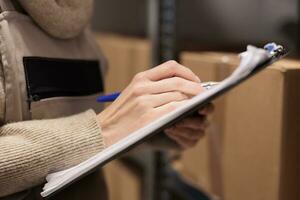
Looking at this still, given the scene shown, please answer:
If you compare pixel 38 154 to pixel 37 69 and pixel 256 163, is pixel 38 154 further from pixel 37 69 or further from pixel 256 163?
pixel 256 163

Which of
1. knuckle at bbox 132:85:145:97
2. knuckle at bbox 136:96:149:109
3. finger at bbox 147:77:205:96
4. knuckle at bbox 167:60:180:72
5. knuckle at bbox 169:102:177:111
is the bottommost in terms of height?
knuckle at bbox 136:96:149:109

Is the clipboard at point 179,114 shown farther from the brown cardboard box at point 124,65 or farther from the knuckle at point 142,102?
the brown cardboard box at point 124,65

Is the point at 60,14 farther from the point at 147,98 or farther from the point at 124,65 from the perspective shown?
the point at 124,65

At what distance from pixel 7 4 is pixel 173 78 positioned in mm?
217

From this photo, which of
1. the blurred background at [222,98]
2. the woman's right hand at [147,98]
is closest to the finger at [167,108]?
the woman's right hand at [147,98]

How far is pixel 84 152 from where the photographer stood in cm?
49

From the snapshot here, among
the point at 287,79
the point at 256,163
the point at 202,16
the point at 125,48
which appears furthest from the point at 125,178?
the point at 287,79

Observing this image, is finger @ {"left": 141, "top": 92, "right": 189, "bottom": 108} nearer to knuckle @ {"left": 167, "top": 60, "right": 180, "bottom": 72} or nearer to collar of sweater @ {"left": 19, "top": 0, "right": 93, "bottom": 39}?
knuckle @ {"left": 167, "top": 60, "right": 180, "bottom": 72}

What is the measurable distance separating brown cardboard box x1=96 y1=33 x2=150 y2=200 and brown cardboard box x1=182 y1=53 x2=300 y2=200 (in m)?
0.23

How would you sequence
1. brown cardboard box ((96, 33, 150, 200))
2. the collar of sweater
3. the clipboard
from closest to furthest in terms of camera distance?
the clipboard
the collar of sweater
brown cardboard box ((96, 33, 150, 200))

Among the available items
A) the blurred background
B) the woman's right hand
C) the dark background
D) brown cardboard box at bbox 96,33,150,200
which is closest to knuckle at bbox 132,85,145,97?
the woman's right hand

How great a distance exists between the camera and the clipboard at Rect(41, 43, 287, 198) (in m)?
0.41

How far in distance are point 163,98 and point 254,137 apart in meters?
0.24

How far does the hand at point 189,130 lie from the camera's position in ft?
1.98
